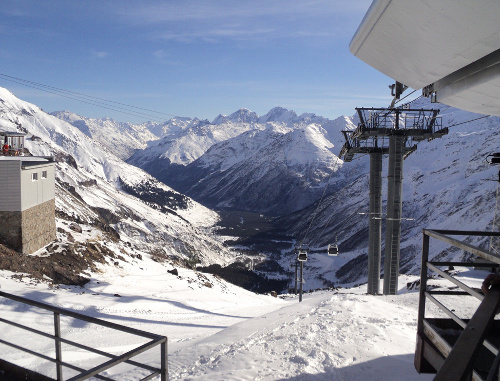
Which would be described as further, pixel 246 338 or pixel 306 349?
pixel 246 338

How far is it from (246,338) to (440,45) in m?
8.42

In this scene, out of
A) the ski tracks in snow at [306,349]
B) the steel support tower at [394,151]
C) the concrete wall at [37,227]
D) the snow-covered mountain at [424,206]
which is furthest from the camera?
the snow-covered mountain at [424,206]

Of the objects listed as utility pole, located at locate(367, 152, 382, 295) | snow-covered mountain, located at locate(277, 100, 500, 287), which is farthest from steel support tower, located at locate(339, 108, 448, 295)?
snow-covered mountain, located at locate(277, 100, 500, 287)

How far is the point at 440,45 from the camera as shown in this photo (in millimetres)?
5848

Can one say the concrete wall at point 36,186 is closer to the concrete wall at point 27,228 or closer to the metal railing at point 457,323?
the concrete wall at point 27,228

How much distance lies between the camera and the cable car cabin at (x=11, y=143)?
95.0 ft

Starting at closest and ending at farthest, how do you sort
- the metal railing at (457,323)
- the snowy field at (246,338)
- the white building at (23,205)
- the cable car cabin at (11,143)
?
the metal railing at (457,323)
the snowy field at (246,338)
the white building at (23,205)
the cable car cabin at (11,143)

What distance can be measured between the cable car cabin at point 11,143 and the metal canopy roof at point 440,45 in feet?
95.6

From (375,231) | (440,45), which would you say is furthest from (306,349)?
(375,231)

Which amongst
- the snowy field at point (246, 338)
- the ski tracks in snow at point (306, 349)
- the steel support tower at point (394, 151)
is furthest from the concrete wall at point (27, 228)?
the steel support tower at point (394, 151)

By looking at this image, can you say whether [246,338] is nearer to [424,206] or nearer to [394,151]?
[394,151]

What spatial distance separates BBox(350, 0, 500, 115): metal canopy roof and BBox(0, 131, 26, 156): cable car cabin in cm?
2914

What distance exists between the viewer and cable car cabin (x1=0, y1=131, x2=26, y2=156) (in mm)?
28967

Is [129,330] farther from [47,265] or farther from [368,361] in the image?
[47,265]
